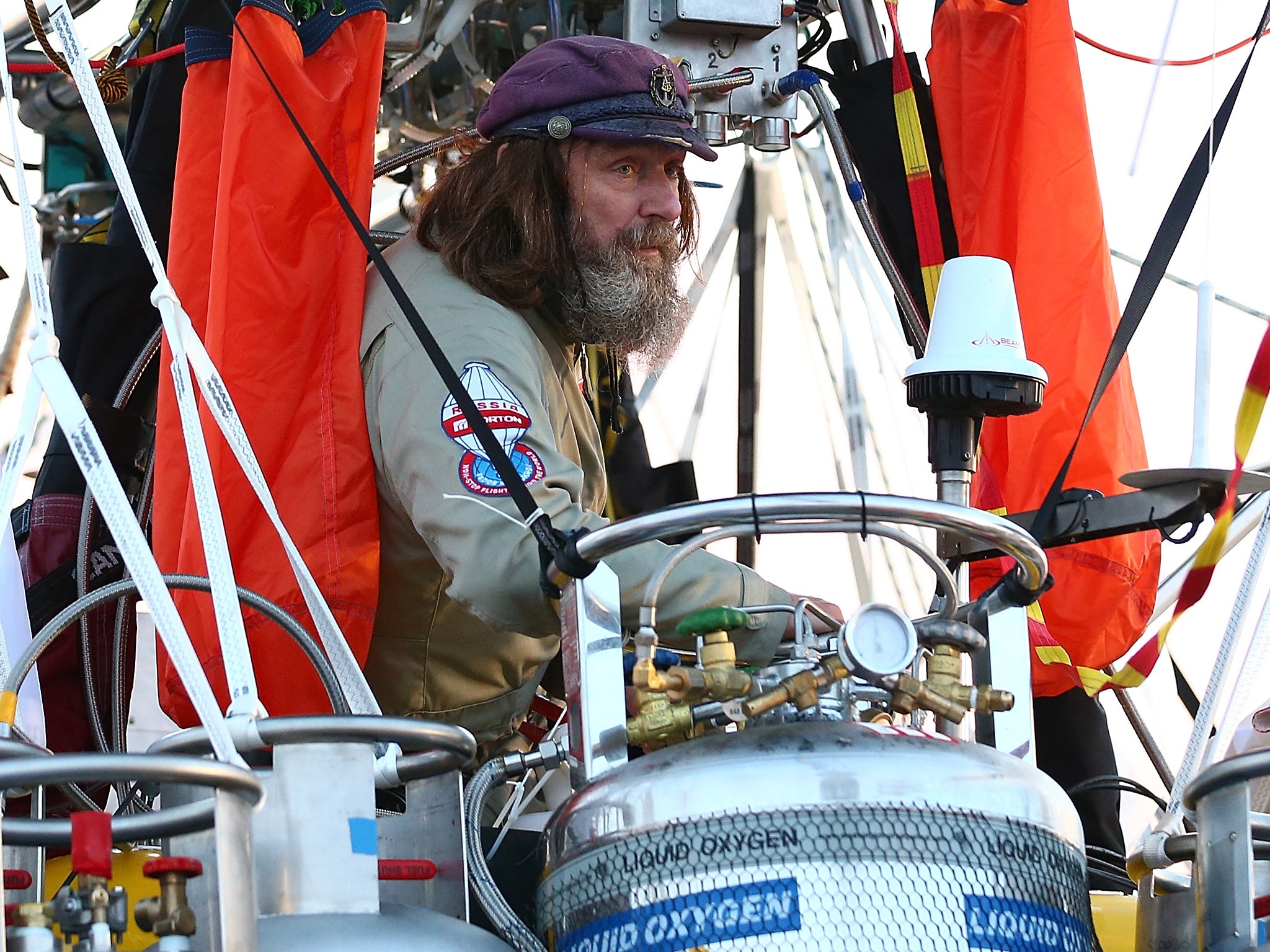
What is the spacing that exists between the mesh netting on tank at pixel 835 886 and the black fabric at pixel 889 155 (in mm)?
1585

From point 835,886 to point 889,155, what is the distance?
180cm

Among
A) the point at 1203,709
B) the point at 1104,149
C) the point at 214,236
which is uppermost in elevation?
the point at 1104,149

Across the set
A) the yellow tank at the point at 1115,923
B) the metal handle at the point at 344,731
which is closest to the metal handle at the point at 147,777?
the metal handle at the point at 344,731

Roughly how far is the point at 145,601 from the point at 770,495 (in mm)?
489

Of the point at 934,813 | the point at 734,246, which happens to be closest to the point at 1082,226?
the point at 734,246

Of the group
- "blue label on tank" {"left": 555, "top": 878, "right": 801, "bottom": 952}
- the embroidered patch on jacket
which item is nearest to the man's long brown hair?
the embroidered patch on jacket

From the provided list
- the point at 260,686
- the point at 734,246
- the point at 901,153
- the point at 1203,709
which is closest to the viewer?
the point at 1203,709

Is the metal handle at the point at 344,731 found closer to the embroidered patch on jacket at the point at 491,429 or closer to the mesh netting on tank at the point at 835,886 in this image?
the mesh netting on tank at the point at 835,886

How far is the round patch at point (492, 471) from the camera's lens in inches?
73.6

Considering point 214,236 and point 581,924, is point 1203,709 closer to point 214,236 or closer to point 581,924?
point 581,924

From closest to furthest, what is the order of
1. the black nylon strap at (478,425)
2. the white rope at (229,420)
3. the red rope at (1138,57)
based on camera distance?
the black nylon strap at (478,425), the white rope at (229,420), the red rope at (1138,57)

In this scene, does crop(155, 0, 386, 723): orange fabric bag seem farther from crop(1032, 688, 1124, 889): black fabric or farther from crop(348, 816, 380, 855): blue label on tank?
crop(1032, 688, 1124, 889): black fabric

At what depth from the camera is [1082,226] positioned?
255 cm

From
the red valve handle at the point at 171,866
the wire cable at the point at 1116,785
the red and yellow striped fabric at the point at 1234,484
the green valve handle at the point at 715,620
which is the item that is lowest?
the red valve handle at the point at 171,866
